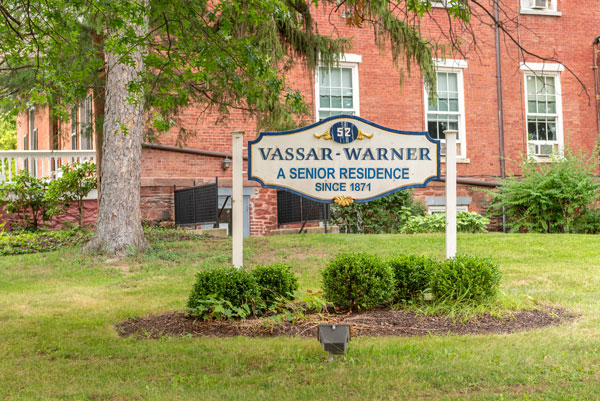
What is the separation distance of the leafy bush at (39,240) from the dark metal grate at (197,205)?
227 centimetres

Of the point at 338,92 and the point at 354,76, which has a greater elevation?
the point at 354,76

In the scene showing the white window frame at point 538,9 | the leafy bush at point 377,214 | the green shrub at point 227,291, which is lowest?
the green shrub at point 227,291

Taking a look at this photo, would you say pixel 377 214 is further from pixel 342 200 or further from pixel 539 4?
pixel 342 200

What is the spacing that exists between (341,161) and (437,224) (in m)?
8.87

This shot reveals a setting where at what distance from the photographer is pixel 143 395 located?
167 inches

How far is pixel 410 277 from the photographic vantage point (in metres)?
6.98

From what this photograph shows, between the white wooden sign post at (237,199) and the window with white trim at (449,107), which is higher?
the window with white trim at (449,107)

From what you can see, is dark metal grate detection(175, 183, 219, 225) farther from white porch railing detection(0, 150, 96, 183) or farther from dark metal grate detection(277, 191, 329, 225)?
white porch railing detection(0, 150, 96, 183)

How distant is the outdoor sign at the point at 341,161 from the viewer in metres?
7.00

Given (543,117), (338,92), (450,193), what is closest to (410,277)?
(450,193)

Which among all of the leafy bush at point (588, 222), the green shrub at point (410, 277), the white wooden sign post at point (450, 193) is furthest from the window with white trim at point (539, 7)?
the green shrub at point (410, 277)

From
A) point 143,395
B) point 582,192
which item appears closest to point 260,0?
point 143,395

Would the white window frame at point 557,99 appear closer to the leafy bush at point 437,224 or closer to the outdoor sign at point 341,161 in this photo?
the leafy bush at point 437,224

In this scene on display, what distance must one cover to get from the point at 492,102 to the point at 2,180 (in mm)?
13419
